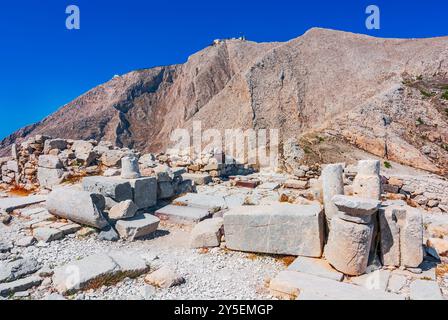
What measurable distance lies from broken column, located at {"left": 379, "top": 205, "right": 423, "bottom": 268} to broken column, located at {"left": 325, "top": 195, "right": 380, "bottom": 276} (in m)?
0.41

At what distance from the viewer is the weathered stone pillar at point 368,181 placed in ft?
18.2

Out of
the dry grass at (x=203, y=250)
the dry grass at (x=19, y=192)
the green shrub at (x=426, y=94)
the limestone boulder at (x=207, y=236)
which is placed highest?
the green shrub at (x=426, y=94)

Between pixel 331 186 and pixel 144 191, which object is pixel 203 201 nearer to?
pixel 144 191

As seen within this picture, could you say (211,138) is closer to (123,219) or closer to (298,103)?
(298,103)

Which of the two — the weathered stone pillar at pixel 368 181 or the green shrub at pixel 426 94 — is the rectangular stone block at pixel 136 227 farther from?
the green shrub at pixel 426 94

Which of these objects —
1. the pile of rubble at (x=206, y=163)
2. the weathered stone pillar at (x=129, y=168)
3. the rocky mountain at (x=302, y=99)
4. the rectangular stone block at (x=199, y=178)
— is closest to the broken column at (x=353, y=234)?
the weathered stone pillar at (x=129, y=168)

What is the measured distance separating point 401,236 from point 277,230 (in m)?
1.93

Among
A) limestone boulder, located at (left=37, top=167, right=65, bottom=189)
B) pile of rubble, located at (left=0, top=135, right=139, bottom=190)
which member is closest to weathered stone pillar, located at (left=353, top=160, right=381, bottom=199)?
pile of rubble, located at (left=0, top=135, right=139, bottom=190)

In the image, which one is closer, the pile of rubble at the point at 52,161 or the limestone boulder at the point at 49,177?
the limestone boulder at the point at 49,177

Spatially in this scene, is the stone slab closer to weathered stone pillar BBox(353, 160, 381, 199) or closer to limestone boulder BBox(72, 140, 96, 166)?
weathered stone pillar BBox(353, 160, 381, 199)

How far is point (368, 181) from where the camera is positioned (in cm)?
561

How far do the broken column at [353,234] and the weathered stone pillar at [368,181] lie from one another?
2.49 ft

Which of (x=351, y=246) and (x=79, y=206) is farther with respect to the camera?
(x=79, y=206)

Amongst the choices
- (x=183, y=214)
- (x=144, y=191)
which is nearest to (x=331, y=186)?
(x=183, y=214)
